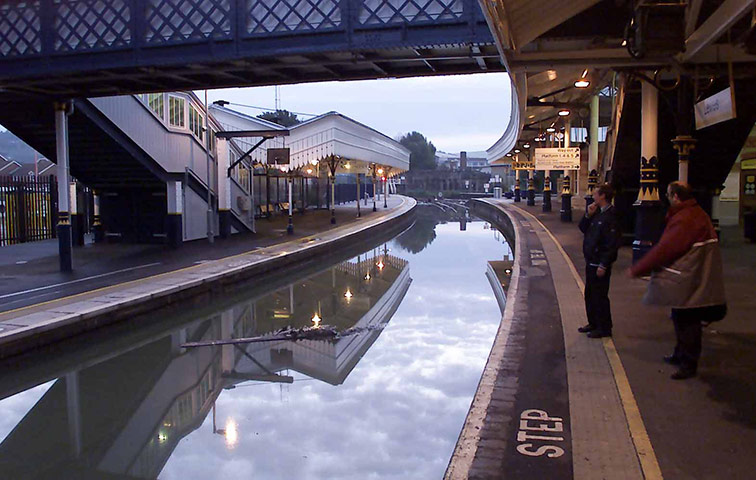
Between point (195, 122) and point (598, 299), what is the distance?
14.8m

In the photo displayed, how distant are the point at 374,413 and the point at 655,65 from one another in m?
7.81

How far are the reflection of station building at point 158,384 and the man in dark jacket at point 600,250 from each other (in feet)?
10.4

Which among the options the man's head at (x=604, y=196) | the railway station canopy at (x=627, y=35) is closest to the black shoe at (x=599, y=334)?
the man's head at (x=604, y=196)

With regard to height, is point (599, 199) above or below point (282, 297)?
above

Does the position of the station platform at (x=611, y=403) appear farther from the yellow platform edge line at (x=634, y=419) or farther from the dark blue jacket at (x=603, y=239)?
the dark blue jacket at (x=603, y=239)

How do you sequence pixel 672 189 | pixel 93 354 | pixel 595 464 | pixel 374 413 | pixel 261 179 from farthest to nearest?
pixel 261 179, pixel 93 354, pixel 374 413, pixel 672 189, pixel 595 464

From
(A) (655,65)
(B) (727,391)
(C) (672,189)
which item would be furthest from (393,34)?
(B) (727,391)

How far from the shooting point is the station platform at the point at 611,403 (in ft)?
13.8

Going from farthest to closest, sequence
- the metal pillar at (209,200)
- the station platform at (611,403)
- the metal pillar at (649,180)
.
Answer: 1. the metal pillar at (209,200)
2. the metal pillar at (649,180)
3. the station platform at (611,403)

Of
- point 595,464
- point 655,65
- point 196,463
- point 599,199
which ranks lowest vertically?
point 196,463

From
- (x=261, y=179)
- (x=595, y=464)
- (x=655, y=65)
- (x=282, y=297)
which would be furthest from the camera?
(x=261, y=179)

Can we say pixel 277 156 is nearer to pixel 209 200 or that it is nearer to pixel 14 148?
pixel 209 200

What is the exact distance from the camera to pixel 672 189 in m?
5.88

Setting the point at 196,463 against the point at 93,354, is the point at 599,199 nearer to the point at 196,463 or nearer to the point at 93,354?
the point at 196,463
